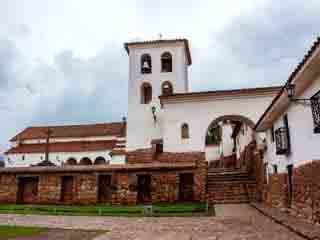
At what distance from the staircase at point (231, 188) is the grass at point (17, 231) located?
828cm

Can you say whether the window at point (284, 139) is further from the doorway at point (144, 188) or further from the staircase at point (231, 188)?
the doorway at point (144, 188)

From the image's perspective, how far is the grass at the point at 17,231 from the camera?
7.53 m

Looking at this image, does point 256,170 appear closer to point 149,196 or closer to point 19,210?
point 149,196

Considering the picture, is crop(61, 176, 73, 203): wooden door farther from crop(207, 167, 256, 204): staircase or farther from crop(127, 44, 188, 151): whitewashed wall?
crop(207, 167, 256, 204): staircase

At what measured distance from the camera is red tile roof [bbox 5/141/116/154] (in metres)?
36.8

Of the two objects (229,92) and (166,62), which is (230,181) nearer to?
(229,92)

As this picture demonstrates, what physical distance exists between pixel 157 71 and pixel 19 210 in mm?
12711

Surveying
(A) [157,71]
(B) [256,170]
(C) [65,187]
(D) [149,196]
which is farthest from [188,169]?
(A) [157,71]

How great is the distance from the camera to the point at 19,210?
13570 millimetres

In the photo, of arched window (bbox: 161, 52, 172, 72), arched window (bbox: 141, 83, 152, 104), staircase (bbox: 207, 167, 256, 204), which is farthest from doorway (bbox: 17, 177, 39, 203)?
arched window (bbox: 161, 52, 172, 72)

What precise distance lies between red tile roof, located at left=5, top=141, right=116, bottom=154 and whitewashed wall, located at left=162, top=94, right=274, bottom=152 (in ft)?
65.1

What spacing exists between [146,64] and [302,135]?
50.0ft

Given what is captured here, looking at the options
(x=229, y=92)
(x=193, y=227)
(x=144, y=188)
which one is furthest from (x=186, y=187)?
(x=193, y=227)

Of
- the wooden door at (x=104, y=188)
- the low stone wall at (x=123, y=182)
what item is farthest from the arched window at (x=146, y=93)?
the wooden door at (x=104, y=188)
